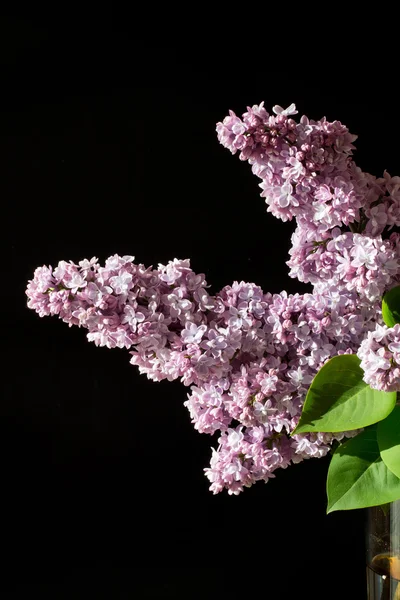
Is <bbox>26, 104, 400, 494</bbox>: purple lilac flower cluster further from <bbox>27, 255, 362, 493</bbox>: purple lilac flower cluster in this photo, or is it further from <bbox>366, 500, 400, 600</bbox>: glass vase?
<bbox>366, 500, 400, 600</bbox>: glass vase

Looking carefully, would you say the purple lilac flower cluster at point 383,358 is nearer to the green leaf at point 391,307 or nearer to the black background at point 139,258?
the green leaf at point 391,307

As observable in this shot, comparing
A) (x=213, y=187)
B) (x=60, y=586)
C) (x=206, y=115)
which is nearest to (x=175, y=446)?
(x=60, y=586)

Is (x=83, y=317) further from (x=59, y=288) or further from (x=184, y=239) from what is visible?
(x=184, y=239)

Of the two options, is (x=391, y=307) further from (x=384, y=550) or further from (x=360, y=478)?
(x=384, y=550)

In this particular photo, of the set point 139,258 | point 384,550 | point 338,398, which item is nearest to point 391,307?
point 338,398

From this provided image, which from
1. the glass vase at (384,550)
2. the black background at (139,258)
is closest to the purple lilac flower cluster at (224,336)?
the glass vase at (384,550)

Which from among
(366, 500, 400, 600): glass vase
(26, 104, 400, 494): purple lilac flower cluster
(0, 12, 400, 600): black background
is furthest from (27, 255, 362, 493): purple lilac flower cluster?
(0, 12, 400, 600): black background

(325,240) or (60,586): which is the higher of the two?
(325,240)
